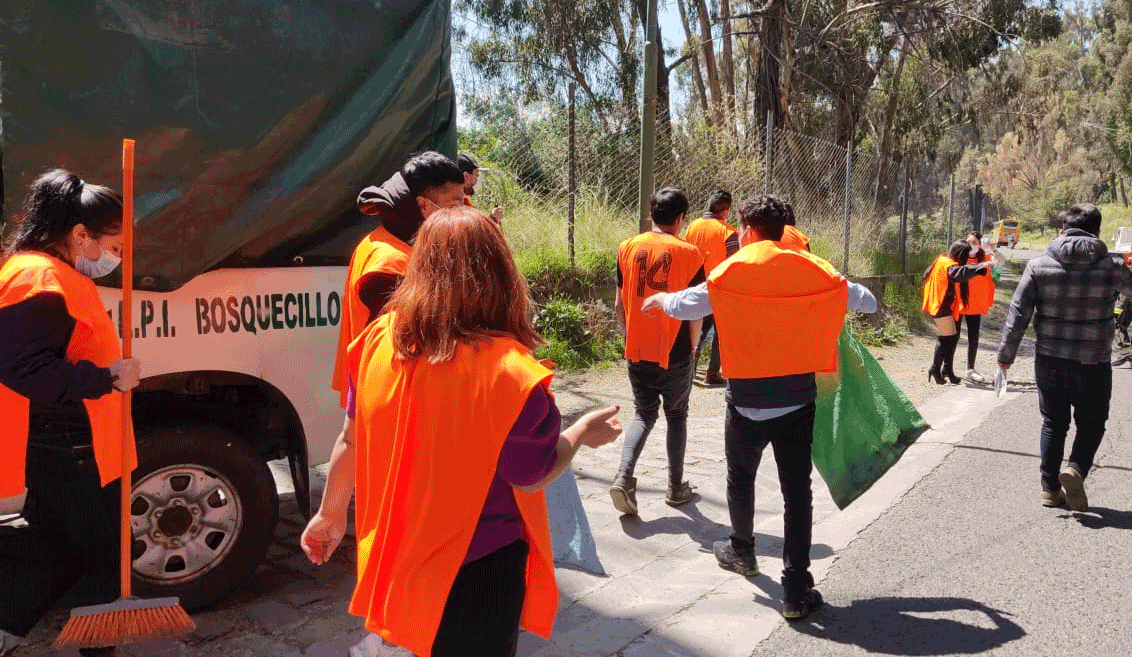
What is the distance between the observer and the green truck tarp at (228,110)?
362cm

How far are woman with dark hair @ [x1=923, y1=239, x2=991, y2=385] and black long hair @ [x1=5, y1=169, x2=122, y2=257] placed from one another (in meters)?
9.20

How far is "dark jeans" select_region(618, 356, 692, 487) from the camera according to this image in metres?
5.48

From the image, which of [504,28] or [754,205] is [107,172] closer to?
[754,205]

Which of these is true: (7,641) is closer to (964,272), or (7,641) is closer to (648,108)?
(648,108)

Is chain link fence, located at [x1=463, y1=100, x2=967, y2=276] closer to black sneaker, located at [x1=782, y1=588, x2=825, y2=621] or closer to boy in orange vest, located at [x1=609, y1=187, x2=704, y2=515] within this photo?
boy in orange vest, located at [x1=609, y1=187, x2=704, y2=515]

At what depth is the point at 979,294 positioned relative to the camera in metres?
11.1

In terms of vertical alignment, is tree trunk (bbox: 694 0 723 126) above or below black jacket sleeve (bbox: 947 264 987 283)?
above

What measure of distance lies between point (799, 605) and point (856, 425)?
0.88 metres

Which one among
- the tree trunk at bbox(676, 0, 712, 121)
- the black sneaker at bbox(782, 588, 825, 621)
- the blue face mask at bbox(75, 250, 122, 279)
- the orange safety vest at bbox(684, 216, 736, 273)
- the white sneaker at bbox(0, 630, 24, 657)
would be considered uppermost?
the tree trunk at bbox(676, 0, 712, 121)

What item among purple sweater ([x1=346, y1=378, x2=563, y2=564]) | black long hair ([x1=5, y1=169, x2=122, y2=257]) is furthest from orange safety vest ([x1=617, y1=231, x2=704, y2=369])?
purple sweater ([x1=346, y1=378, x2=563, y2=564])

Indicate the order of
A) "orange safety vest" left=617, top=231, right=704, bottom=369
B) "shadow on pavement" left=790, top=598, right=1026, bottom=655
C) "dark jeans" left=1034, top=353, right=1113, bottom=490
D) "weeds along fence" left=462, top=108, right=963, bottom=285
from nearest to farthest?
"shadow on pavement" left=790, top=598, right=1026, bottom=655
"orange safety vest" left=617, top=231, right=704, bottom=369
"dark jeans" left=1034, top=353, right=1113, bottom=490
"weeds along fence" left=462, top=108, right=963, bottom=285

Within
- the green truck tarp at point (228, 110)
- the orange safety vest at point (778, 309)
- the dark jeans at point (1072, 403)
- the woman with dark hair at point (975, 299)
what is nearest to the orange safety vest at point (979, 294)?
the woman with dark hair at point (975, 299)

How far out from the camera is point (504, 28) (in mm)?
21297

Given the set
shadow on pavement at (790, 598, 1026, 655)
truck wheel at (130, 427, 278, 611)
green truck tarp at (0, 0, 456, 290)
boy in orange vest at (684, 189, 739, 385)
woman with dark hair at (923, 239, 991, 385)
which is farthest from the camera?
woman with dark hair at (923, 239, 991, 385)
